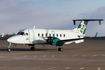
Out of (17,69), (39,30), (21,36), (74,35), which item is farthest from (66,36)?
(17,69)

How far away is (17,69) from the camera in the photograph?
43.9 ft

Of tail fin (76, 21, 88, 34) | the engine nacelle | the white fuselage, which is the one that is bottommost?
the engine nacelle

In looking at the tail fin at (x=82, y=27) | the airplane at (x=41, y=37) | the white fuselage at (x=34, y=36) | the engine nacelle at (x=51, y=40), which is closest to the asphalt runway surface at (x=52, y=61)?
the white fuselage at (x=34, y=36)

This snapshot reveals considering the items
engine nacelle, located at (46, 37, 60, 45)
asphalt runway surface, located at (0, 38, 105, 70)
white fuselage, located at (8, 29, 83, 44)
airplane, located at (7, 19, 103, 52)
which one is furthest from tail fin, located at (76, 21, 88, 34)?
asphalt runway surface, located at (0, 38, 105, 70)

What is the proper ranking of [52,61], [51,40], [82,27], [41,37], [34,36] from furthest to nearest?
[82,27] < [41,37] < [34,36] < [51,40] < [52,61]

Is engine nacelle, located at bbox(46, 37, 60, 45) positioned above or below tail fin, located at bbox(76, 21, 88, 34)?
below

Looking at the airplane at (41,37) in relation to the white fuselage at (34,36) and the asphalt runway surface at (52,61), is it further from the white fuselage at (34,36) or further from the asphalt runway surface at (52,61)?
the asphalt runway surface at (52,61)

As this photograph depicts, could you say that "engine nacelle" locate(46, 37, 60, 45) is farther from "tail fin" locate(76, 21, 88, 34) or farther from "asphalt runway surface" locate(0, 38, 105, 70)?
"tail fin" locate(76, 21, 88, 34)

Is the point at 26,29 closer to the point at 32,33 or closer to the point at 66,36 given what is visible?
the point at 32,33

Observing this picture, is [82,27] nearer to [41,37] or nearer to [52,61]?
[41,37]

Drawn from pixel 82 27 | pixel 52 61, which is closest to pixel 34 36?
pixel 82 27

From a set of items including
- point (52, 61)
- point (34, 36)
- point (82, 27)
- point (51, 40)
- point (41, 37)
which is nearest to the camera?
point (52, 61)

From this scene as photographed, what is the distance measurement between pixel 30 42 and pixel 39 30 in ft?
7.99

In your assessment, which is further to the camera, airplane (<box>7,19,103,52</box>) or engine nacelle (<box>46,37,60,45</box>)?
engine nacelle (<box>46,37,60,45</box>)
